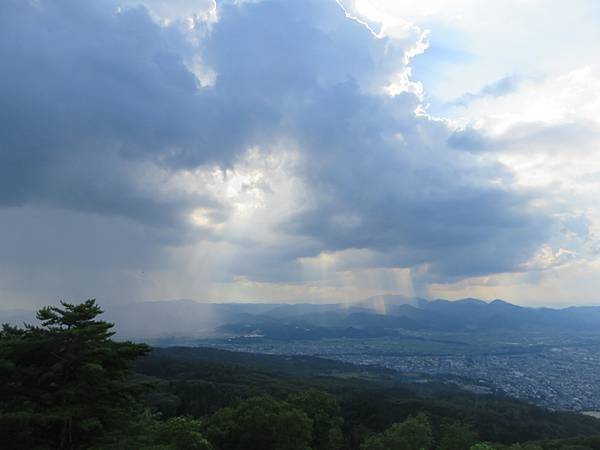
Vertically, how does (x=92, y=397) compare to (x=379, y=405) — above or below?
above

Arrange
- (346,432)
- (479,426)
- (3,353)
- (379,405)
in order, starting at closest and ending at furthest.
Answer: (3,353) < (346,432) < (479,426) < (379,405)

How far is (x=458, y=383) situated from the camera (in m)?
160

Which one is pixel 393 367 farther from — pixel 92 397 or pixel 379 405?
pixel 92 397

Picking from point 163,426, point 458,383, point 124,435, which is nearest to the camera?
point 124,435

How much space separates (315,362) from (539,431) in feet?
370

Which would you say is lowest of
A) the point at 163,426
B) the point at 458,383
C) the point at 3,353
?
the point at 458,383

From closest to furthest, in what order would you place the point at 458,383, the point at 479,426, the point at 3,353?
Answer: 1. the point at 3,353
2. the point at 479,426
3. the point at 458,383

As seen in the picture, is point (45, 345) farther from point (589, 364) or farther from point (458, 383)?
point (589, 364)

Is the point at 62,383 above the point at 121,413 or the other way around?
above

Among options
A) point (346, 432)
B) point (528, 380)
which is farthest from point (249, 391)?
point (528, 380)

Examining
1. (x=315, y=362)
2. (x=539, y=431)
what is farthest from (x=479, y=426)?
(x=315, y=362)

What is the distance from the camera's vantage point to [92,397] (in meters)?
21.9

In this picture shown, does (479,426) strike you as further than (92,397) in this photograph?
Yes

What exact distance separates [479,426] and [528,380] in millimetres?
94429
